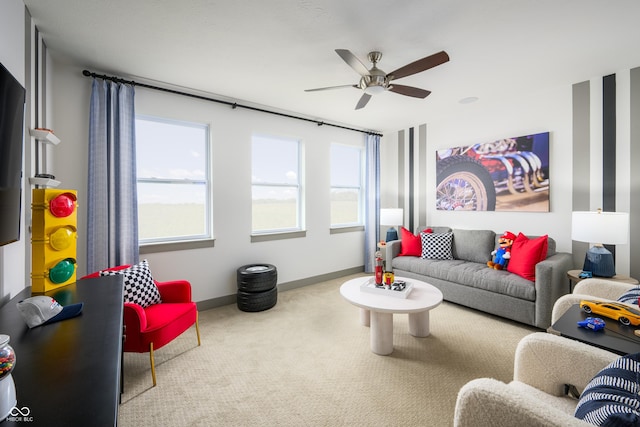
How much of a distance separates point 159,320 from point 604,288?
3128 mm

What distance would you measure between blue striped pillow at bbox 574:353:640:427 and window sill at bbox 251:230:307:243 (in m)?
3.35

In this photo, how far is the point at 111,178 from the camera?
8.90 feet

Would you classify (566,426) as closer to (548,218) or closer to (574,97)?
(548,218)

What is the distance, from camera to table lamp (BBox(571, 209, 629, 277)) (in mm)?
2420

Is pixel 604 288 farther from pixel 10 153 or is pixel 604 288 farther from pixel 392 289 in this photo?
pixel 10 153

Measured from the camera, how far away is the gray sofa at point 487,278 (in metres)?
2.69

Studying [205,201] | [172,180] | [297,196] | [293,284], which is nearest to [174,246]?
[205,201]

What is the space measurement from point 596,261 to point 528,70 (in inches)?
78.5

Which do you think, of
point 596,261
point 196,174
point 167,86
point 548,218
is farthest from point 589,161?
point 167,86

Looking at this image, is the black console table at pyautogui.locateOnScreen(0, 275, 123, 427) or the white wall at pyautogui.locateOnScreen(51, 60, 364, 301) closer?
the black console table at pyautogui.locateOnScreen(0, 275, 123, 427)

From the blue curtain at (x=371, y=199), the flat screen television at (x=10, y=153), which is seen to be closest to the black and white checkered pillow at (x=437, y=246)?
the blue curtain at (x=371, y=199)

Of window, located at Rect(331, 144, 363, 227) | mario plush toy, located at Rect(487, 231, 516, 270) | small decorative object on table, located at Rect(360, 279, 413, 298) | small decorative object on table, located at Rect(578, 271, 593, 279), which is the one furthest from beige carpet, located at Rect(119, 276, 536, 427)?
window, located at Rect(331, 144, 363, 227)

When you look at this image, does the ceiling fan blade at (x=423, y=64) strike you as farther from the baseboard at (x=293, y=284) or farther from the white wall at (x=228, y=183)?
the baseboard at (x=293, y=284)

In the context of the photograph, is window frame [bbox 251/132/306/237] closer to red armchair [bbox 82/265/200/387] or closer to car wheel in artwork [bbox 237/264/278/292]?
car wheel in artwork [bbox 237/264/278/292]
